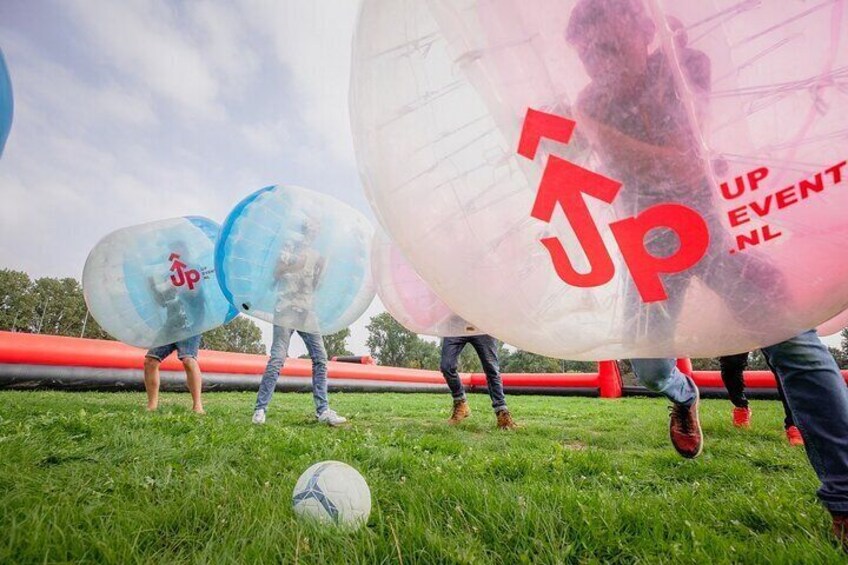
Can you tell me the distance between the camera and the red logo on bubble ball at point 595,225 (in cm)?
105

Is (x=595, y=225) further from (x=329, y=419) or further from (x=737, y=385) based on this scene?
(x=737, y=385)

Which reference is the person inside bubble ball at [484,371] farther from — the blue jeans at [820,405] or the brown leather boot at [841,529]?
the brown leather boot at [841,529]

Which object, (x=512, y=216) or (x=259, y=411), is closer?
(x=512, y=216)

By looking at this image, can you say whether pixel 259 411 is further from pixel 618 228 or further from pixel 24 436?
pixel 618 228

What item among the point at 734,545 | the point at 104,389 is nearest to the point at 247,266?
the point at 734,545

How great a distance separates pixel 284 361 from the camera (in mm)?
4852

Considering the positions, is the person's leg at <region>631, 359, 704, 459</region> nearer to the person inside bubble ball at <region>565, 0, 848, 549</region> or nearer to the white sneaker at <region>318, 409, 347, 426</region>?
the person inside bubble ball at <region>565, 0, 848, 549</region>

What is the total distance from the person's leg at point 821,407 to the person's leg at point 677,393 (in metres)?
0.50

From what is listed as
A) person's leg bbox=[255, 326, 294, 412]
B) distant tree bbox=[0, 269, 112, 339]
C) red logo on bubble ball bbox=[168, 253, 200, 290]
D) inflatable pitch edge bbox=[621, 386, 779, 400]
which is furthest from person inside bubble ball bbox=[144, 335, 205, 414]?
distant tree bbox=[0, 269, 112, 339]

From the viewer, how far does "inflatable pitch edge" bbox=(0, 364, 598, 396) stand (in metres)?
8.36

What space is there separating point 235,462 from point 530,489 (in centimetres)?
163

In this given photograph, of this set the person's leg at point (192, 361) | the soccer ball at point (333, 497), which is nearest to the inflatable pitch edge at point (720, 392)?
the person's leg at point (192, 361)

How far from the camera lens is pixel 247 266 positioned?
3330 mm

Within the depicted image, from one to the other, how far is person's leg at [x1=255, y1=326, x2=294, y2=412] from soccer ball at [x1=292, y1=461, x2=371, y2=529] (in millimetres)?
3262
